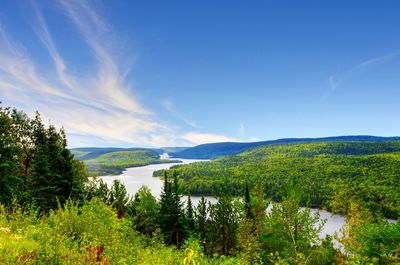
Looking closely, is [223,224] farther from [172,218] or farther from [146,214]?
[146,214]

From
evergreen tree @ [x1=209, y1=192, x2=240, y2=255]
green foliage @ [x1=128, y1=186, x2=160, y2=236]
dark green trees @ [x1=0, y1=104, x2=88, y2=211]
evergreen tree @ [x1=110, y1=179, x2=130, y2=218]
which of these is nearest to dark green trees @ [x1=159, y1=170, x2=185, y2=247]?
green foliage @ [x1=128, y1=186, x2=160, y2=236]

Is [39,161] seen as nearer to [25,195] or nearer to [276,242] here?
[25,195]

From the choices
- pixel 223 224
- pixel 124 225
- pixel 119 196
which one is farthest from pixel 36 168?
pixel 223 224

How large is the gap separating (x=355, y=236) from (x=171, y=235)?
29962mm

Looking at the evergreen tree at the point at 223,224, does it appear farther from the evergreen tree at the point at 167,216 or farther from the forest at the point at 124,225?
the evergreen tree at the point at 167,216

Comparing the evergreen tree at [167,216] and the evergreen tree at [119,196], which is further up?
the evergreen tree at [119,196]

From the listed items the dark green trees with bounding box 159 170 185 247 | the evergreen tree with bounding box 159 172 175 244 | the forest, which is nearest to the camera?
the forest

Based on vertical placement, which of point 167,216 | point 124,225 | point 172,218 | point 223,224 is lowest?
point 223,224

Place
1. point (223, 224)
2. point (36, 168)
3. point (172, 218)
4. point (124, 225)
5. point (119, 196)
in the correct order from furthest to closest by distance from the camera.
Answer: point (223, 224) < point (172, 218) < point (119, 196) < point (36, 168) < point (124, 225)

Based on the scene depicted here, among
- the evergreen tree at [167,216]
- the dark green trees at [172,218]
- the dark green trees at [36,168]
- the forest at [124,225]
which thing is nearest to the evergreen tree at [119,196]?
the forest at [124,225]

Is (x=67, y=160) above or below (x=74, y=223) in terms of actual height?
above

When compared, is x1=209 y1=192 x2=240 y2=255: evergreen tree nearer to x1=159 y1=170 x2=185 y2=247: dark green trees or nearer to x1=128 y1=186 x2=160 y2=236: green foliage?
x1=159 y1=170 x2=185 y2=247: dark green trees

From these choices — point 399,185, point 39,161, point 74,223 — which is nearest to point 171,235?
point 39,161

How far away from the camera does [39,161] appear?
36.7 meters
